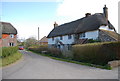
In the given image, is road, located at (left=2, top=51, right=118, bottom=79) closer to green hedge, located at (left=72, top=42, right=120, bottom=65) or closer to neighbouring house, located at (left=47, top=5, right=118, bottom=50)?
green hedge, located at (left=72, top=42, right=120, bottom=65)

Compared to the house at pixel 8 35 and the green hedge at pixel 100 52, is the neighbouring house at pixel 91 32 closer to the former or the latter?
the green hedge at pixel 100 52

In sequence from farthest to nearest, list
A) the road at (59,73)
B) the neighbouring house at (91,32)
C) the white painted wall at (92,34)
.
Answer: the white painted wall at (92,34)
the neighbouring house at (91,32)
the road at (59,73)

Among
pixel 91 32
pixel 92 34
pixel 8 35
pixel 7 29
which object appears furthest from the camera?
pixel 7 29

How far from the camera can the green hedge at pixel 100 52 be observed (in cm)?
1015

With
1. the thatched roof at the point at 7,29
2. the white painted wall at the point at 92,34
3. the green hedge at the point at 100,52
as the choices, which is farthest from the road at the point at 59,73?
the thatched roof at the point at 7,29

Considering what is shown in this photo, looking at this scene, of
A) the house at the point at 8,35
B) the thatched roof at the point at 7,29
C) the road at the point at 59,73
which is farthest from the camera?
the thatched roof at the point at 7,29

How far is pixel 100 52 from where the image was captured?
10719mm

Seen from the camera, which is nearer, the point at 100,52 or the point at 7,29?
the point at 100,52

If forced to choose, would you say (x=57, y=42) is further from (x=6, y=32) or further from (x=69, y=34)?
(x=6, y=32)

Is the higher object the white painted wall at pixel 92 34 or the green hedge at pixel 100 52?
the white painted wall at pixel 92 34

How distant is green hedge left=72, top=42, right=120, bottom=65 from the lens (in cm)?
1015

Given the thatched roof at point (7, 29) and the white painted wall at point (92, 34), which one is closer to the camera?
the white painted wall at point (92, 34)

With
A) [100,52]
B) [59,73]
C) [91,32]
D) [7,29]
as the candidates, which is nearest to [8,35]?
[7,29]

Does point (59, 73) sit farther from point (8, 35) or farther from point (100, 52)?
point (8, 35)
